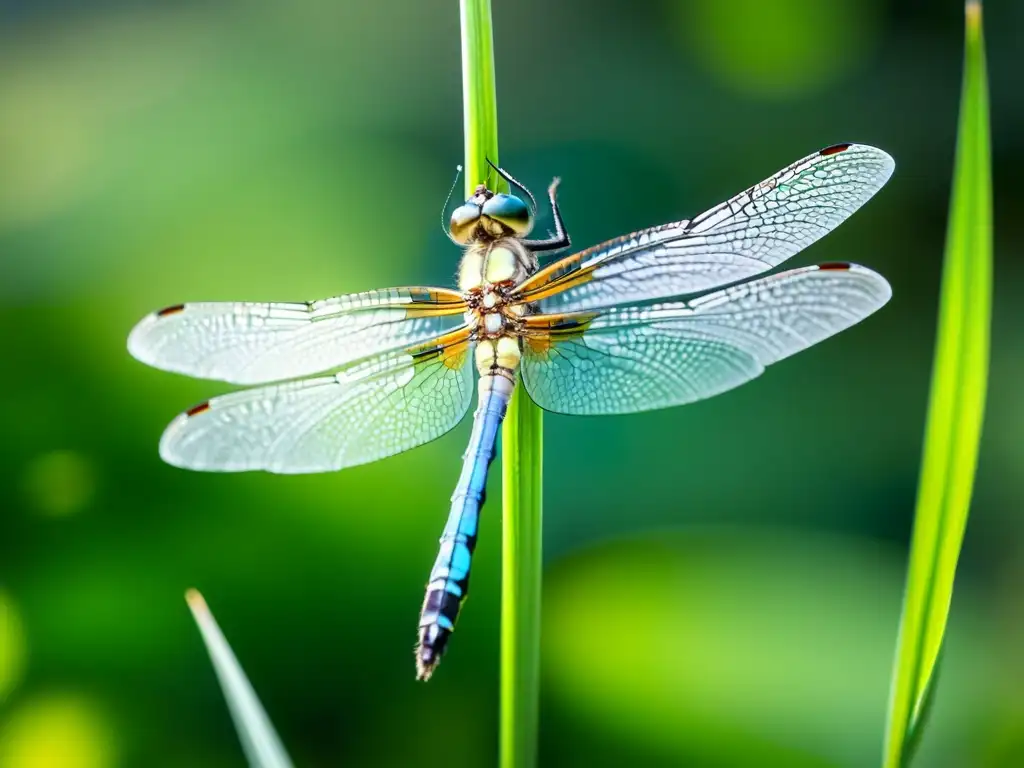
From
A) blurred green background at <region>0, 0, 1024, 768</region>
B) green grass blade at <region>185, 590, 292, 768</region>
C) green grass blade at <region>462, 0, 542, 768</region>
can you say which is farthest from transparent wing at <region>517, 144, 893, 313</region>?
green grass blade at <region>185, 590, 292, 768</region>

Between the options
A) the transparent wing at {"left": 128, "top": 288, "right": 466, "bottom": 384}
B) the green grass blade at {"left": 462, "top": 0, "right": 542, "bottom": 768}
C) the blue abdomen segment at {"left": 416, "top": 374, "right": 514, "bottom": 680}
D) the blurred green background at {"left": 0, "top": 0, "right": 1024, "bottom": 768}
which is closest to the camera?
the green grass blade at {"left": 462, "top": 0, "right": 542, "bottom": 768}

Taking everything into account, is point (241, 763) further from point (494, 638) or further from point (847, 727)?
point (847, 727)

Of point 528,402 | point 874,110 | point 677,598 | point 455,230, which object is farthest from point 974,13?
point 874,110

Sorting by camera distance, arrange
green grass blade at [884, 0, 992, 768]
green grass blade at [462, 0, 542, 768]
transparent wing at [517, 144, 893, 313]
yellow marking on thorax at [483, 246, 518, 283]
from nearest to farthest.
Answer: green grass blade at [884, 0, 992, 768] → green grass blade at [462, 0, 542, 768] → transparent wing at [517, 144, 893, 313] → yellow marking on thorax at [483, 246, 518, 283]

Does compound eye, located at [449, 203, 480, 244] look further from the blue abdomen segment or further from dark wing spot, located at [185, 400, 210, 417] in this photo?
dark wing spot, located at [185, 400, 210, 417]

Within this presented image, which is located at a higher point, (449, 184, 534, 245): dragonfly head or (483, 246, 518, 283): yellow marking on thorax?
(449, 184, 534, 245): dragonfly head

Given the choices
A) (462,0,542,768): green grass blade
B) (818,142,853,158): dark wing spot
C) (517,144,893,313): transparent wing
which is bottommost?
(462,0,542,768): green grass blade

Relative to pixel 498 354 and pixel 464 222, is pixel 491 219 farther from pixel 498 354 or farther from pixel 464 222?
pixel 498 354
